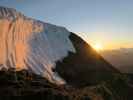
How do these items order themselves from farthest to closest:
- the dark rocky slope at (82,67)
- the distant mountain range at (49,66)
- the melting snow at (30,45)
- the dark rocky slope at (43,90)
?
the dark rocky slope at (82,67) < the melting snow at (30,45) < the distant mountain range at (49,66) < the dark rocky slope at (43,90)

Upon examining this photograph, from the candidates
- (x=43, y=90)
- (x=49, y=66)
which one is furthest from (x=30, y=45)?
(x=43, y=90)

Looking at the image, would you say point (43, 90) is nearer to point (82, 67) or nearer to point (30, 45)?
point (30, 45)

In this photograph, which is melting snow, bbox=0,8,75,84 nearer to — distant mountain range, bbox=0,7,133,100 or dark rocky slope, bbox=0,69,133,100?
distant mountain range, bbox=0,7,133,100

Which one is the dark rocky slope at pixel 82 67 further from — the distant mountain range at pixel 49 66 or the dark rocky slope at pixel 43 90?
the dark rocky slope at pixel 43 90

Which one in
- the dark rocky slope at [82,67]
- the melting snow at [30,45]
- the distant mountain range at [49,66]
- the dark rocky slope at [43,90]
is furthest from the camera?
the dark rocky slope at [82,67]

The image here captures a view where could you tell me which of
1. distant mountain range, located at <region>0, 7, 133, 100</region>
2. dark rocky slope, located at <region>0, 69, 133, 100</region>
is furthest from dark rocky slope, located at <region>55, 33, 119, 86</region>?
dark rocky slope, located at <region>0, 69, 133, 100</region>

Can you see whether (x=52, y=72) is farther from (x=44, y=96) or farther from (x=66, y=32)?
(x=66, y=32)

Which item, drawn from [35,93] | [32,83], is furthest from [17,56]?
[35,93]

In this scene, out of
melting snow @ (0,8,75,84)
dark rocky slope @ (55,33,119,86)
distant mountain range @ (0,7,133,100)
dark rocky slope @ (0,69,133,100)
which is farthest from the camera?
dark rocky slope @ (55,33,119,86)

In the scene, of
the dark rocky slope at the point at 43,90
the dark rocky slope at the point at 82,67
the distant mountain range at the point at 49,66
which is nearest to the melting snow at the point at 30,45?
the distant mountain range at the point at 49,66

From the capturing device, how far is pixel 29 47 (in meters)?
16.4

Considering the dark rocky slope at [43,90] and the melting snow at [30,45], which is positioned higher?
the melting snow at [30,45]

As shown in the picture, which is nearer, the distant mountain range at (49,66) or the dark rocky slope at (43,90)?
the dark rocky slope at (43,90)

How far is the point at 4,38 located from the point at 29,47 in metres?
1.28
